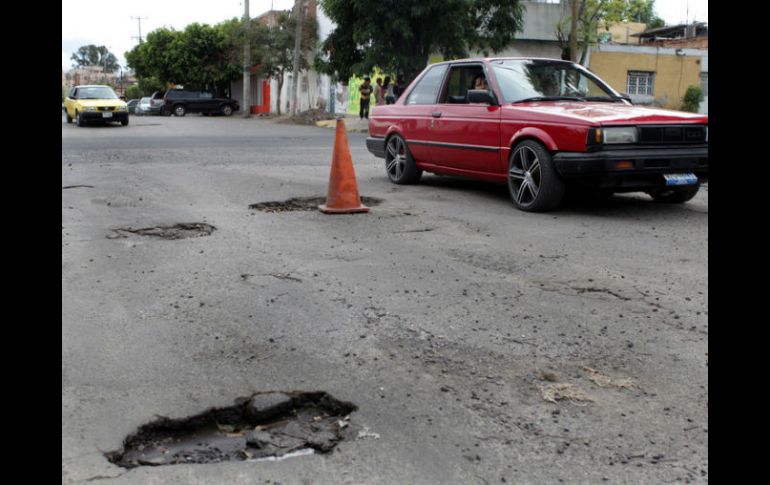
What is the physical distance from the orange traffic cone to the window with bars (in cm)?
3521

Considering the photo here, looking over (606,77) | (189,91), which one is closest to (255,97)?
(189,91)

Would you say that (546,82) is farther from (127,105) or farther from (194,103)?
(194,103)

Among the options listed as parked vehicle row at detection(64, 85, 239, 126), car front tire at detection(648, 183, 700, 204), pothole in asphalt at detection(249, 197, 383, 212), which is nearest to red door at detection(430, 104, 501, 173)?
pothole in asphalt at detection(249, 197, 383, 212)

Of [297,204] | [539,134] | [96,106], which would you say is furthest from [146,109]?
[539,134]

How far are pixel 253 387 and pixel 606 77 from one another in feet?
129

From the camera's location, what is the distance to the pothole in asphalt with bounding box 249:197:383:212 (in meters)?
8.48

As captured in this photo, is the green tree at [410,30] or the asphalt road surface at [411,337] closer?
the asphalt road surface at [411,337]

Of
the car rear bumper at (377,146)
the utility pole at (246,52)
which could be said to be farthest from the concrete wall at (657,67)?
the car rear bumper at (377,146)

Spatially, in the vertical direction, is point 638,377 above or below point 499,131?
below

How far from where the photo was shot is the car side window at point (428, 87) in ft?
32.7

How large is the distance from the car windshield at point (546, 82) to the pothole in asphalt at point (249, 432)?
19.8 ft

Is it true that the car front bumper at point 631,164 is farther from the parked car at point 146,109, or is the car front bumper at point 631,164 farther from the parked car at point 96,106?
the parked car at point 146,109
